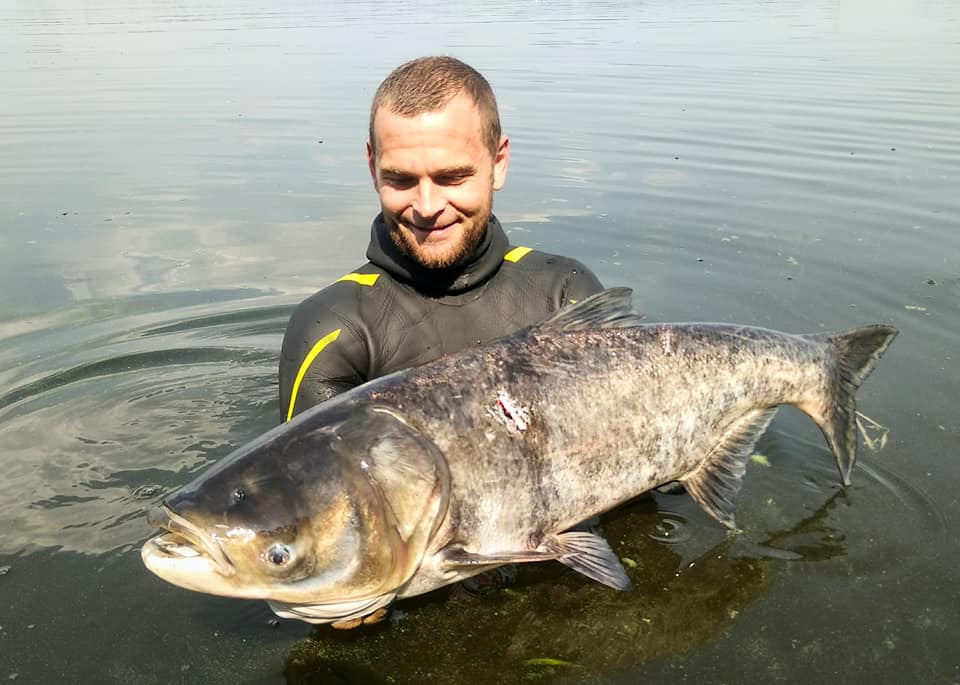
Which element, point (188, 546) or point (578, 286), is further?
point (578, 286)

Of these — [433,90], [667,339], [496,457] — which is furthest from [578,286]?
[496,457]

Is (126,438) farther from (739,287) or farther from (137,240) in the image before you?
(739,287)

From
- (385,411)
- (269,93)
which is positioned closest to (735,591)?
(385,411)

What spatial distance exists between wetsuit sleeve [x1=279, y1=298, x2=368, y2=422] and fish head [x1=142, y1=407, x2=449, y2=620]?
0.88m

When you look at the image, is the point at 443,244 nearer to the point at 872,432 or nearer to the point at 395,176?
the point at 395,176

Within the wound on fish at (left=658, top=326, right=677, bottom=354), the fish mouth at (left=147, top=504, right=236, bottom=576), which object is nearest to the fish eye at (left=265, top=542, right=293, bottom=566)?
the fish mouth at (left=147, top=504, right=236, bottom=576)

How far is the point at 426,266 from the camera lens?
429 centimetres

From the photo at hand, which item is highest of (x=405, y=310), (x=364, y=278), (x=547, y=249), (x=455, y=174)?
(x=455, y=174)

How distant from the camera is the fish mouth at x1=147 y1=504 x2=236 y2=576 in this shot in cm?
273

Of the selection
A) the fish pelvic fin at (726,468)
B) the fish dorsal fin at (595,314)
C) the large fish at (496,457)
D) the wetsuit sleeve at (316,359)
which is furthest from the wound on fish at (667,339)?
the wetsuit sleeve at (316,359)

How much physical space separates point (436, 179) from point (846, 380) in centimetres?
215

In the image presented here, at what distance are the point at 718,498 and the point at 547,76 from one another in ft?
57.6

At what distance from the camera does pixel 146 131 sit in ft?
48.0

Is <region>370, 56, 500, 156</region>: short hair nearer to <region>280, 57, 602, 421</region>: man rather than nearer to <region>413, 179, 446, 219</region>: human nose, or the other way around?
<region>280, 57, 602, 421</region>: man
